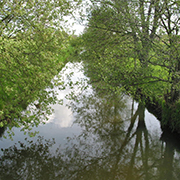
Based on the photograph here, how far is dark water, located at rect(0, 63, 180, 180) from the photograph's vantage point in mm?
7488

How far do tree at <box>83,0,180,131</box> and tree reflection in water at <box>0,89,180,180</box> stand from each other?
255 centimetres

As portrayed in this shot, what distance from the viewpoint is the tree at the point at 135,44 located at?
950 cm

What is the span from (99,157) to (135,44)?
233 inches

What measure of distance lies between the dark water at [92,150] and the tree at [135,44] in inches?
87.8

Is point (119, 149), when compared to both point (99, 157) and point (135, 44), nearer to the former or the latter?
point (99, 157)

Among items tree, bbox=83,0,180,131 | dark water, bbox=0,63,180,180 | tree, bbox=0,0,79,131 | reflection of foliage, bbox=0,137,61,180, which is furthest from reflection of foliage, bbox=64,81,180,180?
tree, bbox=0,0,79,131

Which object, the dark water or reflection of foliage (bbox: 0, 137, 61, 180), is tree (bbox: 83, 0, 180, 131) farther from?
reflection of foliage (bbox: 0, 137, 61, 180)

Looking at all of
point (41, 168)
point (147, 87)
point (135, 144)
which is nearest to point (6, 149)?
point (41, 168)

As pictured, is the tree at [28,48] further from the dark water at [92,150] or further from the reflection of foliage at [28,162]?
the dark water at [92,150]

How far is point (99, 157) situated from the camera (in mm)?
8578

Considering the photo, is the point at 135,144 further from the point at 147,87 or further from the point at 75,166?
the point at 75,166

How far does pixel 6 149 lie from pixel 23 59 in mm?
4291

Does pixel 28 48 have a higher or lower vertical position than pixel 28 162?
higher

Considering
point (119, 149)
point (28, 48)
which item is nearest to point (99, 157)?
point (119, 149)
